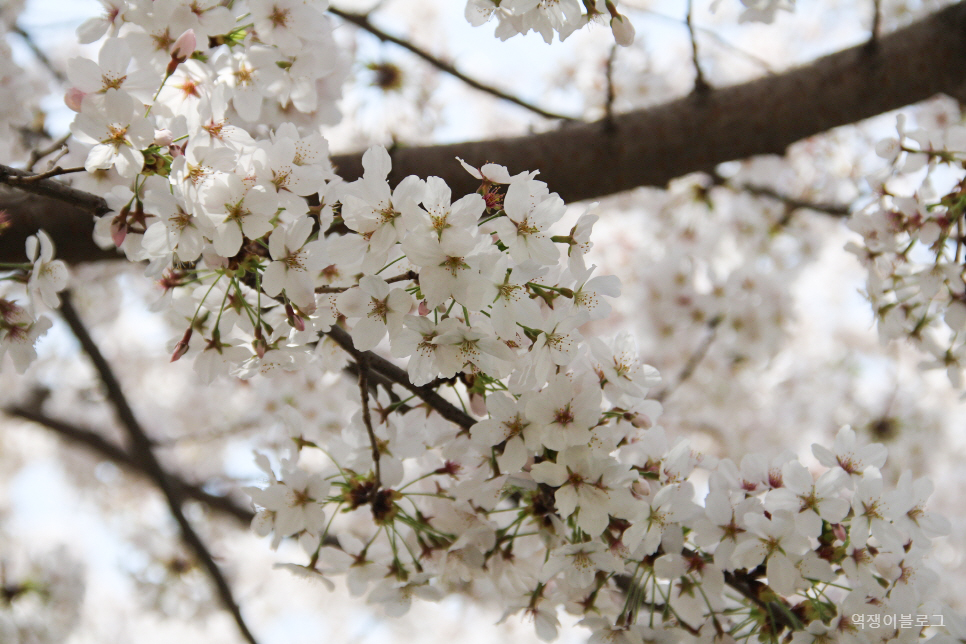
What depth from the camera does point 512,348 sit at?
1.17 meters

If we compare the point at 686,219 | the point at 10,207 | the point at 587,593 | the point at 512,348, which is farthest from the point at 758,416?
the point at 10,207

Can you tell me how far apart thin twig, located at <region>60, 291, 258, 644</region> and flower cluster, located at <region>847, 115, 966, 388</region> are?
2152mm

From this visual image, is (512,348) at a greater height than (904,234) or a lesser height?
lesser

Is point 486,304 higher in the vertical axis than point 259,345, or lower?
higher

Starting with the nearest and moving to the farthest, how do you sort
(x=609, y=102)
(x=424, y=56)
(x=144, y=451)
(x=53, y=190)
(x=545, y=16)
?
1. (x=53, y=190)
2. (x=545, y=16)
3. (x=609, y=102)
4. (x=144, y=451)
5. (x=424, y=56)

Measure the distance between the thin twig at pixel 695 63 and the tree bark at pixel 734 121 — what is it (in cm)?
3

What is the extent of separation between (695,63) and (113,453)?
136 inches

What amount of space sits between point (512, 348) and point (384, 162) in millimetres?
371

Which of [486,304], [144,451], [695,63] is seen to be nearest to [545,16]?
[486,304]

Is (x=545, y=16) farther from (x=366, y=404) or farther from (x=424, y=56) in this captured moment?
(x=424, y=56)

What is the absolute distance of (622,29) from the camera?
4.38 feet

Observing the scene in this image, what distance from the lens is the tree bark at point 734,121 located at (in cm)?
228

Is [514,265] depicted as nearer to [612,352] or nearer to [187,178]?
[612,352]

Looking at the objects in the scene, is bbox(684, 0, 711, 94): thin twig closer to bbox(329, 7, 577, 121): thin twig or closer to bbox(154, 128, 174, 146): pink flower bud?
bbox(329, 7, 577, 121): thin twig
